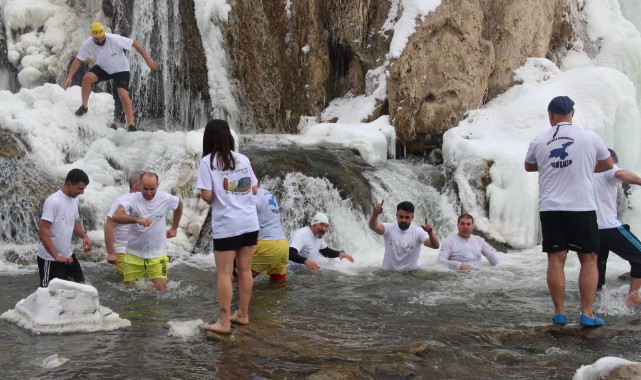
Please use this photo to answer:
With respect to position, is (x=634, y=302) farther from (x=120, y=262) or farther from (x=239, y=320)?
(x=120, y=262)

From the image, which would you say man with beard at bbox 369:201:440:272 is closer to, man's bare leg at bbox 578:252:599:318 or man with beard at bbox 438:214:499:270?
man with beard at bbox 438:214:499:270

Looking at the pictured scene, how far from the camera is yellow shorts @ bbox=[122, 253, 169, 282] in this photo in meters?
6.65

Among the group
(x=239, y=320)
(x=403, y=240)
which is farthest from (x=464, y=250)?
(x=239, y=320)

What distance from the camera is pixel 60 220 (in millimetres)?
6035

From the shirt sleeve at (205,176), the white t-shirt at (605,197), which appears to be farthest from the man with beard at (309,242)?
the shirt sleeve at (205,176)

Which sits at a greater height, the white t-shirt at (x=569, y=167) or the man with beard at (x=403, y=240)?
the white t-shirt at (x=569, y=167)

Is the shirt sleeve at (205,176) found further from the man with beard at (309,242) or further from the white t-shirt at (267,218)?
the man with beard at (309,242)

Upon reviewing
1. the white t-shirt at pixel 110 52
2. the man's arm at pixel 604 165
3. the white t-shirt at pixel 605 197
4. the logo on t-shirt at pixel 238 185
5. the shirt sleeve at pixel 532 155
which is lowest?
the white t-shirt at pixel 605 197

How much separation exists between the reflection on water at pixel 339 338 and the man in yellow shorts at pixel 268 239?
Answer: 261mm

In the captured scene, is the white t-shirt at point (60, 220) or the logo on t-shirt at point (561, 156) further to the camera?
the white t-shirt at point (60, 220)

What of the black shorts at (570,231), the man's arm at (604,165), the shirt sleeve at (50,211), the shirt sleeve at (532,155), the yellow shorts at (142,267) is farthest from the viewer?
the yellow shorts at (142,267)

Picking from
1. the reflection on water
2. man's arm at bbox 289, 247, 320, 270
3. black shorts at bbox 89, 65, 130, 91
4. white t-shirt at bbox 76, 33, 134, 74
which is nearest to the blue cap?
the reflection on water

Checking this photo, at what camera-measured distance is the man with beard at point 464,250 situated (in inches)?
320

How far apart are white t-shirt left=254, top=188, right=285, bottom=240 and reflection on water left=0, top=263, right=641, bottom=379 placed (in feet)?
1.69
